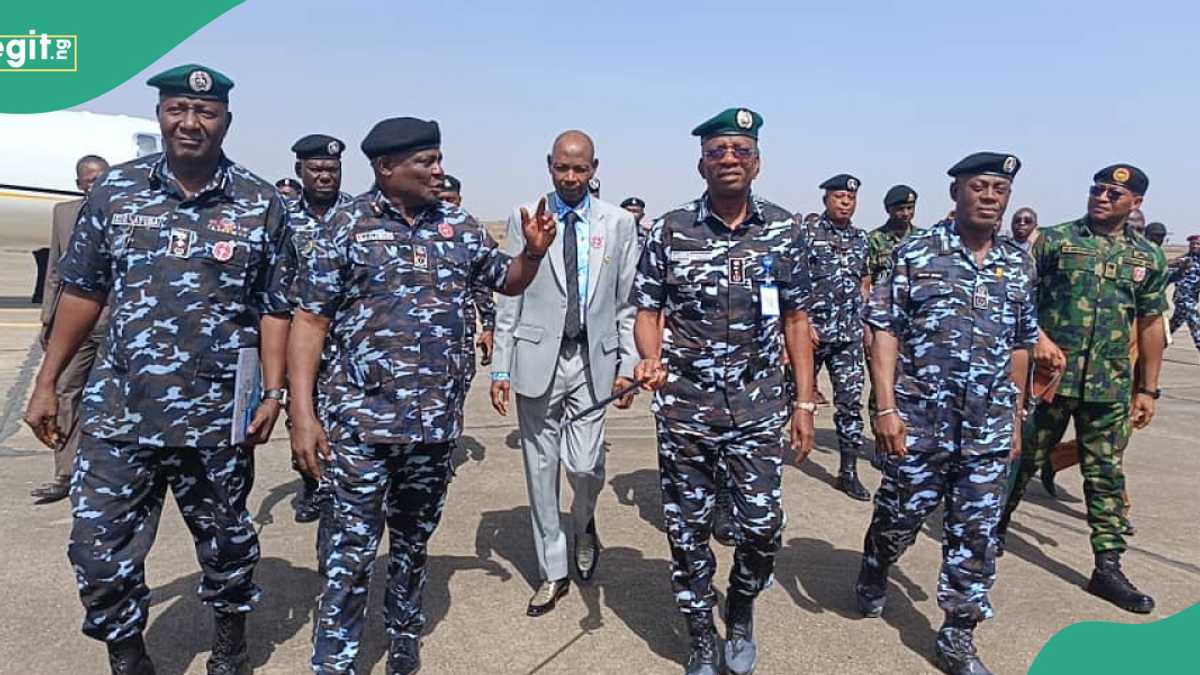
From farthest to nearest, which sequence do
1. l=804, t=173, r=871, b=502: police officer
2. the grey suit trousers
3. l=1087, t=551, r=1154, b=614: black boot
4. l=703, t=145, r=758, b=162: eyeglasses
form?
l=804, t=173, r=871, b=502: police officer → l=1087, t=551, r=1154, b=614: black boot → the grey suit trousers → l=703, t=145, r=758, b=162: eyeglasses

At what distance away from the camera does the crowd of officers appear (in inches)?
110

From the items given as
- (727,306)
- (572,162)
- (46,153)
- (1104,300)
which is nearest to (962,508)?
(727,306)

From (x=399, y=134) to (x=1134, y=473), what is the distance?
663 centimetres

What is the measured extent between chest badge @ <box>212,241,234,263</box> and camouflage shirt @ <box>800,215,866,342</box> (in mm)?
4113

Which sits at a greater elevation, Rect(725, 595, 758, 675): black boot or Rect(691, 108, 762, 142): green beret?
Rect(691, 108, 762, 142): green beret

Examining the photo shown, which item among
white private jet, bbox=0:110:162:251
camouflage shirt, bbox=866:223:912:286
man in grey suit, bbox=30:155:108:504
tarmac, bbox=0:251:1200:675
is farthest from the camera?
white private jet, bbox=0:110:162:251

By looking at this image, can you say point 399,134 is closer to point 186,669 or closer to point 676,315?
point 676,315

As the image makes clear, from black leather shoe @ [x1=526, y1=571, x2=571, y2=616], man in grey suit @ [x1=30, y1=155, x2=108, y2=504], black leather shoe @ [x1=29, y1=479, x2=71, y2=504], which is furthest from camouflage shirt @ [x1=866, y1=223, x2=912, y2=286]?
black leather shoe @ [x1=29, y1=479, x2=71, y2=504]

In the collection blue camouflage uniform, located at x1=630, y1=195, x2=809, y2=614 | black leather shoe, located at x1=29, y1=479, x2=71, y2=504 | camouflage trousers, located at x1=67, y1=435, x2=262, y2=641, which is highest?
blue camouflage uniform, located at x1=630, y1=195, x2=809, y2=614

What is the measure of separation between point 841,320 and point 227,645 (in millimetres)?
4613

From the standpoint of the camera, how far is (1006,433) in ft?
11.3

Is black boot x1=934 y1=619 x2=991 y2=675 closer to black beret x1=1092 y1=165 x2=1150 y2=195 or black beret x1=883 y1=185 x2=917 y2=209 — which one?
black beret x1=1092 y1=165 x2=1150 y2=195

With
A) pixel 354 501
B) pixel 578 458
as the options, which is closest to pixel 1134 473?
pixel 578 458

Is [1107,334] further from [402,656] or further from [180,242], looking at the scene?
[180,242]
